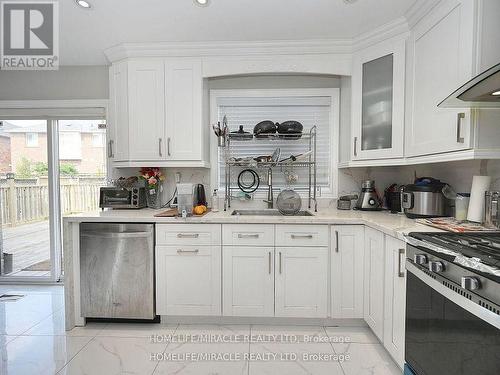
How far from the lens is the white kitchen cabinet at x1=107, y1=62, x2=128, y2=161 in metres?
2.54

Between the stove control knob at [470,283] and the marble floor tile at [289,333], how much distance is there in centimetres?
137

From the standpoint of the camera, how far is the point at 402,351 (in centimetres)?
158

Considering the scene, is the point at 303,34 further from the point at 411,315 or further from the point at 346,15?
the point at 411,315

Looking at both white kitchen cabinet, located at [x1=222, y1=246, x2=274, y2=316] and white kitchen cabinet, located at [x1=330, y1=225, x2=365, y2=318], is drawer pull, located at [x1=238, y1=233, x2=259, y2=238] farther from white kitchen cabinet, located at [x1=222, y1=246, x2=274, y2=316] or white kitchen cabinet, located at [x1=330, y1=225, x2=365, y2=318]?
white kitchen cabinet, located at [x1=330, y1=225, x2=365, y2=318]

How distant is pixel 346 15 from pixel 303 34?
1.23 feet

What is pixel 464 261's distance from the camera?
1021 mm

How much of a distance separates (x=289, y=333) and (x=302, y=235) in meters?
0.78

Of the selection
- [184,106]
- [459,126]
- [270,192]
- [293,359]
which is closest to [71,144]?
[184,106]

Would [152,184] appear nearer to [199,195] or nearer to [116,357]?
[199,195]

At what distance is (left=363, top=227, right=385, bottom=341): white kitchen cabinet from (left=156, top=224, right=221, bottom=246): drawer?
1.21m

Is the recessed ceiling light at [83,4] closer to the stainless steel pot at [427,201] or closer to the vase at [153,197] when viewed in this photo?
the vase at [153,197]

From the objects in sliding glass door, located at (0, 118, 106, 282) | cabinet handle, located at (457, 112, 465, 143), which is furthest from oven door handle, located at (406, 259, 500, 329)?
sliding glass door, located at (0, 118, 106, 282)

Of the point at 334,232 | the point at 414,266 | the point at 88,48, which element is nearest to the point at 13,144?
the point at 88,48

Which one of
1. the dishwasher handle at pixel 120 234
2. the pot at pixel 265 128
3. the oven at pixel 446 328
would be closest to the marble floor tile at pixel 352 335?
the oven at pixel 446 328
